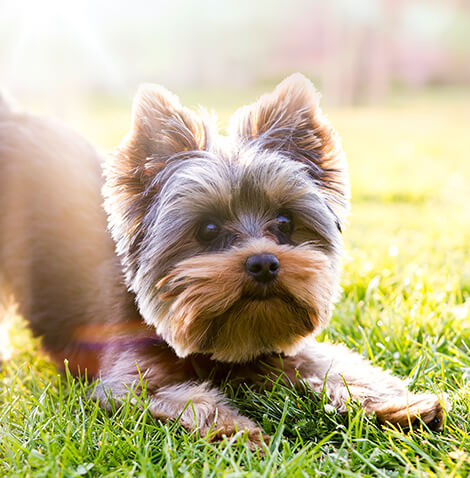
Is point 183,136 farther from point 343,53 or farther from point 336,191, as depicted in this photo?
point 343,53

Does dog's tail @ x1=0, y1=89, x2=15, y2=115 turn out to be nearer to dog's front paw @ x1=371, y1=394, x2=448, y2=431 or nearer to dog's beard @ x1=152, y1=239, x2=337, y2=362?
dog's beard @ x1=152, y1=239, x2=337, y2=362

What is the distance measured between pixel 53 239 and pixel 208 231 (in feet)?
4.34

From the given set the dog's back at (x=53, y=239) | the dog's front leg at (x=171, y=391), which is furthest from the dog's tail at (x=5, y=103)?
the dog's front leg at (x=171, y=391)

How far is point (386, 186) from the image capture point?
943 cm

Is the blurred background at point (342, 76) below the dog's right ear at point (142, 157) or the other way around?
below

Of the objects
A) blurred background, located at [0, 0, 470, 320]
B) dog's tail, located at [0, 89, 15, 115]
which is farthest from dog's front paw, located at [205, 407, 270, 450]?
dog's tail, located at [0, 89, 15, 115]

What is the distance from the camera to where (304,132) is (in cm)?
330

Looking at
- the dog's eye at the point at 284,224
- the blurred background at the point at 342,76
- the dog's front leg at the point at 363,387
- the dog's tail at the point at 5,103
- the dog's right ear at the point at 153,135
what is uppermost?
the dog's right ear at the point at 153,135

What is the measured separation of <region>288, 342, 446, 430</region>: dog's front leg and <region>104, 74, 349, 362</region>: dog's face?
0.88ft

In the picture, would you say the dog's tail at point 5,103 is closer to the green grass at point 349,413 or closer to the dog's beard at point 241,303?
the green grass at point 349,413

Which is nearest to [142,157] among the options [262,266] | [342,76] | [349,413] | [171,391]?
[262,266]

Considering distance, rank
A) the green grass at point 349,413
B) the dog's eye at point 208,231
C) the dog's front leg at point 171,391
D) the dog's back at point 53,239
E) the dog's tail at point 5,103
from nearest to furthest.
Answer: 1. the green grass at point 349,413
2. the dog's front leg at point 171,391
3. the dog's eye at point 208,231
4. the dog's back at point 53,239
5. the dog's tail at point 5,103

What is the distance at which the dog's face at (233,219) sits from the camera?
2.80m

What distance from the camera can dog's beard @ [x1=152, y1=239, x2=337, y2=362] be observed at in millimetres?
2750
